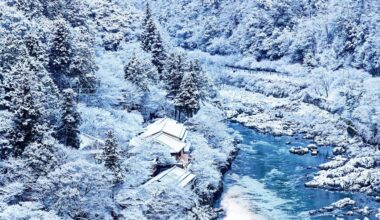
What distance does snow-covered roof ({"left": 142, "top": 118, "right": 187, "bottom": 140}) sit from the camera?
1254 inches

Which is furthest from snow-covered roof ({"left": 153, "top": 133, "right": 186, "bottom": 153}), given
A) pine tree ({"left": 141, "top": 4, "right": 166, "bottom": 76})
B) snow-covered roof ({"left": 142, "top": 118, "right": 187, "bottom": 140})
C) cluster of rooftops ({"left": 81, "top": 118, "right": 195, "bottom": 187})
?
pine tree ({"left": 141, "top": 4, "right": 166, "bottom": 76})

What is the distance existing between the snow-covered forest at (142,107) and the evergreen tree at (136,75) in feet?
0.37

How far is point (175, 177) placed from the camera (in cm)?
2688

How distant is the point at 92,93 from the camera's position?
32312mm

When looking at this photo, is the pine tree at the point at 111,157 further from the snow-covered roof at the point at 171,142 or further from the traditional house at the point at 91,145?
the snow-covered roof at the point at 171,142

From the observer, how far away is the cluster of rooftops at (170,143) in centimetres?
2617

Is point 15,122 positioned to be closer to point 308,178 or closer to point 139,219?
point 139,219

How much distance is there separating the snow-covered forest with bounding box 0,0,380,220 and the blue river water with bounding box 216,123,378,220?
3.68ft

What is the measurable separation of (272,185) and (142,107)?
459 inches

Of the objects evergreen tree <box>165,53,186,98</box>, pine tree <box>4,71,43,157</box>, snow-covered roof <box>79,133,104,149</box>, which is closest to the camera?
pine tree <box>4,71,43,157</box>

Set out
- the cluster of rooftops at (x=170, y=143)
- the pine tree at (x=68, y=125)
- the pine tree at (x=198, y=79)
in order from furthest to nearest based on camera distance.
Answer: the pine tree at (x=198, y=79)
the cluster of rooftops at (x=170, y=143)
the pine tree at (x=68, y=125)

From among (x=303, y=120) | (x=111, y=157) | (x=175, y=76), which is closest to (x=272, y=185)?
(x=175, y=76)

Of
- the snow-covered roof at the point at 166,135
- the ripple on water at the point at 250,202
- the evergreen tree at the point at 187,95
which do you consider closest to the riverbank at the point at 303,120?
the ripple on water at the point at 250,202

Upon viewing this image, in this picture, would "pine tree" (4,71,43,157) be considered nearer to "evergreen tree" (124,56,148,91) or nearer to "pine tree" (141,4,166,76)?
"evergreen tree" (124,56,148,91)
